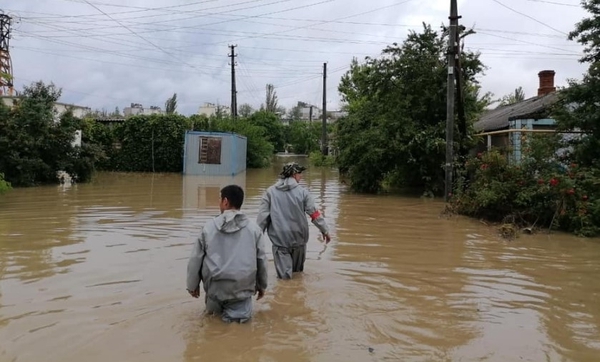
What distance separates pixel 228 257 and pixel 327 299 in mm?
1722

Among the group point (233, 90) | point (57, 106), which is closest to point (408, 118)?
point (57, 106)

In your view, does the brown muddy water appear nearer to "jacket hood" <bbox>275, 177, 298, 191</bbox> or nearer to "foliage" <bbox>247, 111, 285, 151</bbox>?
"jacket hood" <bbox>275, 177, 298, 191</bbox>

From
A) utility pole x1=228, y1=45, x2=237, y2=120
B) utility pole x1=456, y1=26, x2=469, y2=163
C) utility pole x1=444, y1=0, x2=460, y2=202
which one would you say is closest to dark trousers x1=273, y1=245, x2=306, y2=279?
utility pole x1=444, y1=0, x2=460, y2=202

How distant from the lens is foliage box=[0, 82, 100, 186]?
19.9 m

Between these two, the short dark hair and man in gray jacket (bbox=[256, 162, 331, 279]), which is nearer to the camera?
the short dark hair

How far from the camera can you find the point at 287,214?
6.55 m

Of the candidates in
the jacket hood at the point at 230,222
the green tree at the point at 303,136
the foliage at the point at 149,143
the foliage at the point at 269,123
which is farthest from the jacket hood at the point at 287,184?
the green tree at the point at 303,136

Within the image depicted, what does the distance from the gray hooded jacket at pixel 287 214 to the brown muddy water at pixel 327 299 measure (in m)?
0.56

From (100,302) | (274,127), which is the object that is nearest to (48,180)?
(100,302)

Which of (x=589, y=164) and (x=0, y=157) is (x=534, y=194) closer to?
(x=589, y=164)

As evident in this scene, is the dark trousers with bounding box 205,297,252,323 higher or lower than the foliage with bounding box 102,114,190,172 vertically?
lower

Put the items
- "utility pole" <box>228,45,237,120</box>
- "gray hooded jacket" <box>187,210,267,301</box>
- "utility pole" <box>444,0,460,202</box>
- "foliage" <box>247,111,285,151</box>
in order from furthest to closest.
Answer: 1. "foliage" <box>247,111,285,151</box>
2. "utility pole" <box>228,45,237,120</box>
3. "utility pole" <box>444,0,460,202</box>
4. "gray hooded jacket" <box>187,210,267,301</box>

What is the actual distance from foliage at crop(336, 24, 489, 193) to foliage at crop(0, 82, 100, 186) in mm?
10911

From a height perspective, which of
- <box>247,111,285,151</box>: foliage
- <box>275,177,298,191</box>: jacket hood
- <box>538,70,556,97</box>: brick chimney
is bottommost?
<box>275,177,298,191</box>: jacket hood
